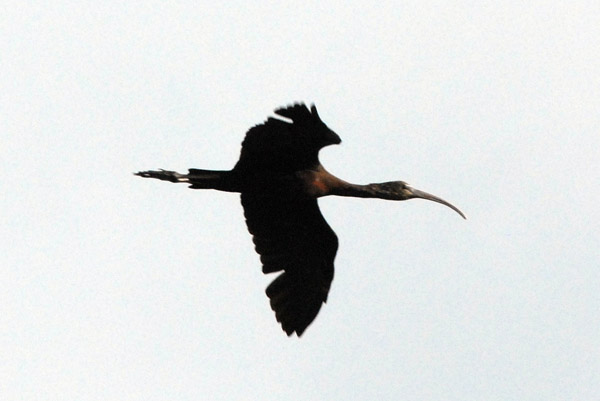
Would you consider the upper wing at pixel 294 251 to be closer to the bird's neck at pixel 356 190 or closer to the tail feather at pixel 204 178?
the bird's neck at pixel 356 190

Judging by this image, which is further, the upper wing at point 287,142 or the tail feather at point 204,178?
the tail feather at point 204,178

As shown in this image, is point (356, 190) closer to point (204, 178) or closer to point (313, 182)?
point (313, 182)

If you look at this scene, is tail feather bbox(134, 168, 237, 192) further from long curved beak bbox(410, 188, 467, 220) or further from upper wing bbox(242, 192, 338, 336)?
long curved beak bbox(410, 188, 467, 220)

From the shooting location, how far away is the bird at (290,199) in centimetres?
1761

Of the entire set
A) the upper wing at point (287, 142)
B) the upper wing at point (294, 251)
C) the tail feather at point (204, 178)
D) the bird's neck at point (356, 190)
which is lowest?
the upper wing at point (294, 251)

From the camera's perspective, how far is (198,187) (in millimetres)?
18156

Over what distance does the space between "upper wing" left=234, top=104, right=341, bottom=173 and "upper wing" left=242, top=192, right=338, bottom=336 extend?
2.50 ft

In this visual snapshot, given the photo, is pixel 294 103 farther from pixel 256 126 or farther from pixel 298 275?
pixel 298 275

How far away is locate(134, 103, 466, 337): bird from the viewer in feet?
57.8

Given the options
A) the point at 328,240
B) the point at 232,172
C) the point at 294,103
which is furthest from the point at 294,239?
the point at 294,103

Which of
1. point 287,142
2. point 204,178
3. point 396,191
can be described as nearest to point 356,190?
point 396,191

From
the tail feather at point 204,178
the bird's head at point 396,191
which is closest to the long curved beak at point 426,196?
the bird's head at point 396,191

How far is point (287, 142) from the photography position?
1738cm

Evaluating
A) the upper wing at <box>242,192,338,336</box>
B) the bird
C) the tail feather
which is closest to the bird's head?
the bird
